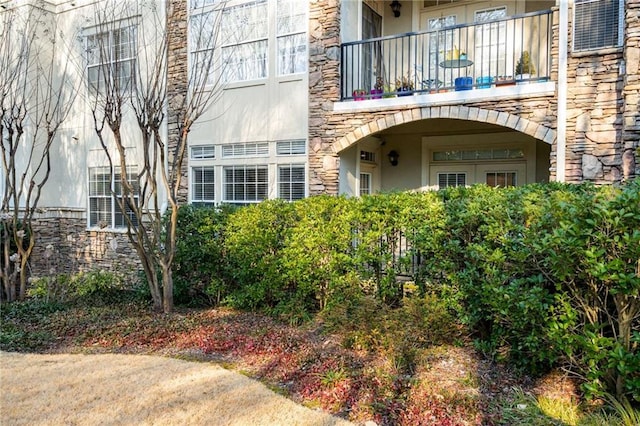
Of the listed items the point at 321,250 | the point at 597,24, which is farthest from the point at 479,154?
the point at 321,250

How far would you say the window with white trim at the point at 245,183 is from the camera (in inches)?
396

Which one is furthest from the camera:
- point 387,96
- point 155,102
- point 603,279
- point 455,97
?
point 387,96

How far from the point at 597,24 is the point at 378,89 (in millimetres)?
3839

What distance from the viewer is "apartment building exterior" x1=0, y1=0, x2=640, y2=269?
24.1ft

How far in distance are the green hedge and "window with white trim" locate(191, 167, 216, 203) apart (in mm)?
2774

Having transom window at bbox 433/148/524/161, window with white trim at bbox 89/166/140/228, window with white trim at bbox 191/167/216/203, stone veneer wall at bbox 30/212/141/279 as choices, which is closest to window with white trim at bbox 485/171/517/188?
transom window at bbox 433/148/524/161

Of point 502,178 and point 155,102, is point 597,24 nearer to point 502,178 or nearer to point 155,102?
point 502,178

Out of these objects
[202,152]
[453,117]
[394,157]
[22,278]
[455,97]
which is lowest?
[22,278]

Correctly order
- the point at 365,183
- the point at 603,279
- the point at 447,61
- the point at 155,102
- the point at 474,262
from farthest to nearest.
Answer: the point at 365,183 → the point at 447,61 → the point at 155,102 → the point at 474,262 → the point at 603,279

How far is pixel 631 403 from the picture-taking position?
381 cm

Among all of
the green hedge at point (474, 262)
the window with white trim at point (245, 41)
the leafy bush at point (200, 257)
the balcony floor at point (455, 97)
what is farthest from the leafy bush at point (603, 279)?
the window with white trim at point (245, 41)

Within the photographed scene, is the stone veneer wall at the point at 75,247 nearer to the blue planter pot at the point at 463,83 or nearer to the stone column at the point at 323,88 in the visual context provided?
the stone column at the point at 323,88

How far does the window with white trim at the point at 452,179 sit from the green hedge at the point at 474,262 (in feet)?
14.5

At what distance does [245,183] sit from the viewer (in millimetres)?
10258
